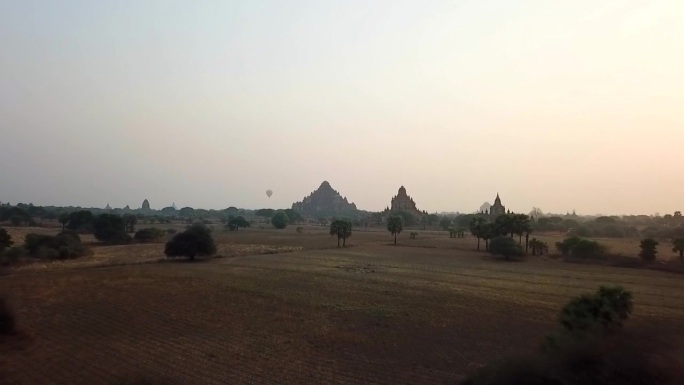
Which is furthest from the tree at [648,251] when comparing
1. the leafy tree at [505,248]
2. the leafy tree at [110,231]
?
the leafy tree at [110,231]

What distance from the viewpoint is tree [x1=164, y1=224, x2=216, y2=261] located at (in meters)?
54.0

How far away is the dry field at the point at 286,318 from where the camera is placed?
58.2 ft

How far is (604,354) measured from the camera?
11281 mm

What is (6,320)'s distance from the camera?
2203 cm

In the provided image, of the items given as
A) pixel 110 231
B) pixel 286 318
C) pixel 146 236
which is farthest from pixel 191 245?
pixel 146 236

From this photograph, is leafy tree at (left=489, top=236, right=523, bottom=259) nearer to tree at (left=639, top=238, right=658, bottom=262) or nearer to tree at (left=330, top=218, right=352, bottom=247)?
tree at (left=639, top=238, right=658, bottom=262)

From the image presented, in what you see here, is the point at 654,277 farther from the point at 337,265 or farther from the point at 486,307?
the point at 337,265

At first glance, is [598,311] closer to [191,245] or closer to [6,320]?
[6,320]

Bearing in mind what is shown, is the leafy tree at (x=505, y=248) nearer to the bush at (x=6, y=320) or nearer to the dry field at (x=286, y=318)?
the dry field at (x=286, y=318)

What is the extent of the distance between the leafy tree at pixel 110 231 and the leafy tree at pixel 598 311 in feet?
A: 236

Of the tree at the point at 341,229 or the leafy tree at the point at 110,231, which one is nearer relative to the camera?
the leafy tree at the point at 110,231

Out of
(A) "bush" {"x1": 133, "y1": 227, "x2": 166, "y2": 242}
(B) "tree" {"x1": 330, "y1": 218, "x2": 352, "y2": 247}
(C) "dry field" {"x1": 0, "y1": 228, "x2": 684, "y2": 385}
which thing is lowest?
(C) "dry field" {"x1": 0, "y1": 228, "x2": 684, "y2": 385}

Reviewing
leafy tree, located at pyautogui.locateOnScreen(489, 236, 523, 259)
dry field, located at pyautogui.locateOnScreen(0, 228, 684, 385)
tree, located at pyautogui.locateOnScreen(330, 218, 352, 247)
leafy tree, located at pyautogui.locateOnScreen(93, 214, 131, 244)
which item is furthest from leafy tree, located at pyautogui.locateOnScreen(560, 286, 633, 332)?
leafy tree, located at pyautogui.locateOnScreen(93, 214, 131, 244)

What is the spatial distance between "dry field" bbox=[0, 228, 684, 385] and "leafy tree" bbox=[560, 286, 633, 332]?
1.95m
